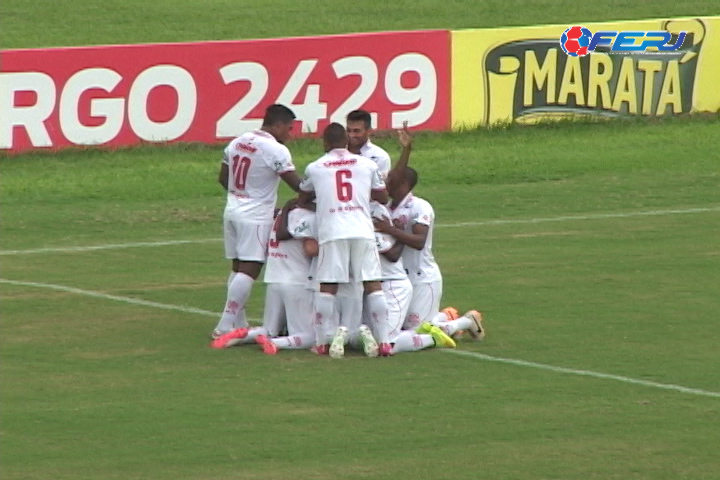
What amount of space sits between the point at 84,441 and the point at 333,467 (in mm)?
1739

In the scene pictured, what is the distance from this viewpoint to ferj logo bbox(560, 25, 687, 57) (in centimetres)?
2691

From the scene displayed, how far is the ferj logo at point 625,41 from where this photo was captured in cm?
2691

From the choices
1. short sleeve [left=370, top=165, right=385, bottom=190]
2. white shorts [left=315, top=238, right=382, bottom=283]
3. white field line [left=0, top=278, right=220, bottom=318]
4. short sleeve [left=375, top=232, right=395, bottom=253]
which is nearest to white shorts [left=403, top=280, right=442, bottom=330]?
short sleeve [left=375, top=232, right=395, bottom=253]

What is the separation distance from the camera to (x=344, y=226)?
13359 millimetres

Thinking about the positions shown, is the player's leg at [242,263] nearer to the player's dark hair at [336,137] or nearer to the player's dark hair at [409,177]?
the player's dark hair at [336,137]

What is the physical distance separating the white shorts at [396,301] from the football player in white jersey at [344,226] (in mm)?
217

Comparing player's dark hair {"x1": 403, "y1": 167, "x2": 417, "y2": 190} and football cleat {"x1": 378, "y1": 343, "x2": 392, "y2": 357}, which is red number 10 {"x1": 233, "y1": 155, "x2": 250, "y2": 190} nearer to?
player's dark hair {"x1": 403, "y1": 167, "x2": 417, "y2": 190}

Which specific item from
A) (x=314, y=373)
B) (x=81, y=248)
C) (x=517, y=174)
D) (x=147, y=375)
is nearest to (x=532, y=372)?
(x=314, y=373)

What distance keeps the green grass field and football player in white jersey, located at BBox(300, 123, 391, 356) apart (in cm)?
51

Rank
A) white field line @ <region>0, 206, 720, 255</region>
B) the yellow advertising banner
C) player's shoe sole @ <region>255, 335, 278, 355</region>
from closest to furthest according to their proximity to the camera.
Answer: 1. player's shoe sole @ <region>255, 335, 278, 355</region>
2. white field line @ <region>0, 206, 720, 255</region>
3. the yellow advertising banner

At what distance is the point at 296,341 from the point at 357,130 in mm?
1820

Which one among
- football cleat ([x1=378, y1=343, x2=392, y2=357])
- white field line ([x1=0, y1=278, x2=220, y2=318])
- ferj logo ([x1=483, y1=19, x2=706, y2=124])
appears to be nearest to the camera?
football cleat ([x1=378, y1=343, x2=392, y2=357])

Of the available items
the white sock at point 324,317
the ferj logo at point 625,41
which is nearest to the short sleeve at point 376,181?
the white sock at point 324,317

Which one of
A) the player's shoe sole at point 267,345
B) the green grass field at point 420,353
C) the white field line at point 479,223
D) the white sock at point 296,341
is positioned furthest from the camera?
the white field line at point 479,223
